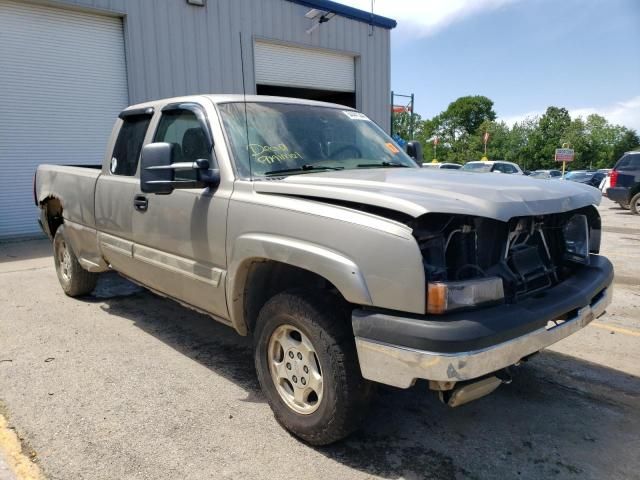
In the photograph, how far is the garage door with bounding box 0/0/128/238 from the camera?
10570 millimetres

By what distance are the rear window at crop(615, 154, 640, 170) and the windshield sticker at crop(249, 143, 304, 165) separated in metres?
15.1

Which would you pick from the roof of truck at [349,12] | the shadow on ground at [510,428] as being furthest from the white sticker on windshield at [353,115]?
the roof of truck at [349,12]

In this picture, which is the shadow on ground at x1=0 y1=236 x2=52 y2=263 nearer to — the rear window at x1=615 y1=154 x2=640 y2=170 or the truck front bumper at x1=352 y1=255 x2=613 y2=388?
the truck front bumper at x1=352 y1=255 x2=613 y2=388

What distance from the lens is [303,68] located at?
14953 millimetres

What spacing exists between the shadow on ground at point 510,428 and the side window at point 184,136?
159 cm

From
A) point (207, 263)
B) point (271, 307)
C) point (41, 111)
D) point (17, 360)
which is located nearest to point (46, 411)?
point (17, 360)

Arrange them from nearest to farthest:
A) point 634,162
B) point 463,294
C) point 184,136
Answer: point 463,294
point 184,136
point 634,162

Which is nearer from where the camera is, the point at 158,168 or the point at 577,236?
the point at 158,168

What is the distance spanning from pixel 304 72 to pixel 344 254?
1350 cm

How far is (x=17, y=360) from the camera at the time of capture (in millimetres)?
4098

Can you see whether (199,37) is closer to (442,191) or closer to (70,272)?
(70,272)

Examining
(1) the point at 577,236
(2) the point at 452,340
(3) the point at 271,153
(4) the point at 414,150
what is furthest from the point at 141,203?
(1) the point at 577,236

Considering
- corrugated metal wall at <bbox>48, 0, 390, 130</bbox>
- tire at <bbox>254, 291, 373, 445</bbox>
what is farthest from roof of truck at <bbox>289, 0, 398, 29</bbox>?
tire at <bbox>254, 291, 373, 445</bbox>

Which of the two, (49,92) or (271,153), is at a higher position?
(49,92)
